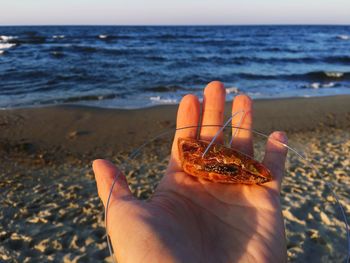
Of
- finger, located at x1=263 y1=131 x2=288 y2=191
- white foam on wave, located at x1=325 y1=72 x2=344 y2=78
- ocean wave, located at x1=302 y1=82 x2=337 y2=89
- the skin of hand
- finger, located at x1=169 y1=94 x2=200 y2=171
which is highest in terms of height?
finger, located at x1=169 y1=94 x2=200 y2=171

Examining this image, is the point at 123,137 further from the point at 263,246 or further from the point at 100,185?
the point at 263,246

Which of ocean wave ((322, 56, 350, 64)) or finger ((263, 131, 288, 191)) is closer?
finger ((263, 131, 288, 191))

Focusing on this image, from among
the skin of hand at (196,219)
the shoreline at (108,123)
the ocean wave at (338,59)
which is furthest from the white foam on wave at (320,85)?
the skin of hand at (196,219)

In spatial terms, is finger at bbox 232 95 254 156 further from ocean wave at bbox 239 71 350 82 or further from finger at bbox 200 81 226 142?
ocean wave at bbox 239 71 350 82

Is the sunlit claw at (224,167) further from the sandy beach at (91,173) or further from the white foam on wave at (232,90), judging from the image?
the white foam on wave at (232,90)

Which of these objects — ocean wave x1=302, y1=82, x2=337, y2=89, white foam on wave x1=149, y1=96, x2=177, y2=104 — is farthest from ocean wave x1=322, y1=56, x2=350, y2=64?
white foam on wave x1=149, y1=96, x2=177, y2=104

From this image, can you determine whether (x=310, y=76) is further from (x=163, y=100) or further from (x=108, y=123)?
(x=108, y=123)

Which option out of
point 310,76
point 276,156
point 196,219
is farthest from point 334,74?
point 196,219

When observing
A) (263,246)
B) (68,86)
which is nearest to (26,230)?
(263,246)

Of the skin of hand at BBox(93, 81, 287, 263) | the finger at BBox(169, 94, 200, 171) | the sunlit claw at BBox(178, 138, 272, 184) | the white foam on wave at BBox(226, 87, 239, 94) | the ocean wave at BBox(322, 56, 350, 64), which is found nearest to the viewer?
the skin of hand at BBox(93, 81, 287, 263)
